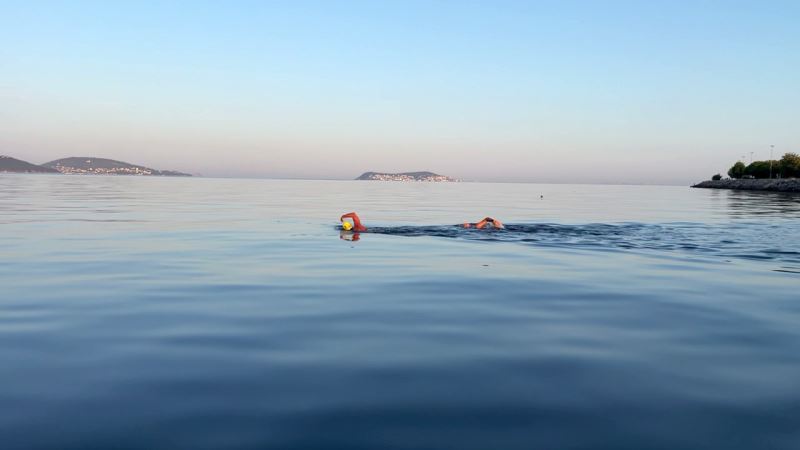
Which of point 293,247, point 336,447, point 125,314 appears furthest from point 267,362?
point 293,247

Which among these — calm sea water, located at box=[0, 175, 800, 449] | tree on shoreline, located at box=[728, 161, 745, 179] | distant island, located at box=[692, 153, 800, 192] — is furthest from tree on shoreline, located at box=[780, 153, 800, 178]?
calm sea water, located at box=[0, 175, 800, 449]

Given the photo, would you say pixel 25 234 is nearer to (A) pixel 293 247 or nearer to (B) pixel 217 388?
(A) pixel 293 247

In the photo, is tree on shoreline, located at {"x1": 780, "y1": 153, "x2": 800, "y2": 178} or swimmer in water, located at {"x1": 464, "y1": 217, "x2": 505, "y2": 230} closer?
swimmer in water, located at {"x1": 464, "y1": 217, "x2": 505, "y2": 230}

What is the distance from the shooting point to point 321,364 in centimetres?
676

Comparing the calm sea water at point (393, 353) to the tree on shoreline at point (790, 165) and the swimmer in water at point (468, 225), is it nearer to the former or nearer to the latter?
the swimmer in water at point (468, 225)

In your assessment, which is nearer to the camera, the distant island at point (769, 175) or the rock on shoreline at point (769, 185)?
the rock on shoreline at point (769, 185)

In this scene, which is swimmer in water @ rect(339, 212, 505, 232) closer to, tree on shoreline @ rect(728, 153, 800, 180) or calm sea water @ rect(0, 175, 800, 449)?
calm sea water @ rect(0, 175, 800, 449)

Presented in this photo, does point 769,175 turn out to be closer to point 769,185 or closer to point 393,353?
point 769,185

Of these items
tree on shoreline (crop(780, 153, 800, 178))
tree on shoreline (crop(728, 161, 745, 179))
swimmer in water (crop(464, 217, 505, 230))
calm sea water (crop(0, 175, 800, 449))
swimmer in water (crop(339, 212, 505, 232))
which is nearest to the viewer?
calm sea water (crop(0, 175, 800, 449))

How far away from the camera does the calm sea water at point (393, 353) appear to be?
499 cm

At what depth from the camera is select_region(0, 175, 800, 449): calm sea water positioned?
499 centimetres

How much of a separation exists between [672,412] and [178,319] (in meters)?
6.78

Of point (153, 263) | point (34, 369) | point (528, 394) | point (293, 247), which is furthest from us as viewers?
point (293, 247)

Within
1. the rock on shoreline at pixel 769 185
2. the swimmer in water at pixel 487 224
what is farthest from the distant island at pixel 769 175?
the swimmer in water at pixel 487 224
